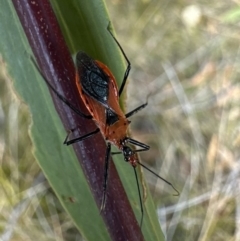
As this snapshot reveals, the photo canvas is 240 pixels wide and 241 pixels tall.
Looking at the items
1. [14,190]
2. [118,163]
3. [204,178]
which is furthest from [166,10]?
[118,163]

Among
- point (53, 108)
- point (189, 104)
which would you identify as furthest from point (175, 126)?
point (53, 108)

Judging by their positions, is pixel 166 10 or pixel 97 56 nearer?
pixel 97 56

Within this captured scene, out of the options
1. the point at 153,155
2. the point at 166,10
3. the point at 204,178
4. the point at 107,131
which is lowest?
the point at 204,178

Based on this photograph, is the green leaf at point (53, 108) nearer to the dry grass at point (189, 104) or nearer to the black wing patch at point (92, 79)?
the black wing patch at point (92, 79)

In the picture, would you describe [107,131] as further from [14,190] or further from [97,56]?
[14,190]

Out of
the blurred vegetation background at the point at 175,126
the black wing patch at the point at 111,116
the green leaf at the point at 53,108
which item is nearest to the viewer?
the green leaf at the point at 53,108

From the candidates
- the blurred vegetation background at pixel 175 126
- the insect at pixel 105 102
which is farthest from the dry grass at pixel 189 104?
the insect at pixel 105 102

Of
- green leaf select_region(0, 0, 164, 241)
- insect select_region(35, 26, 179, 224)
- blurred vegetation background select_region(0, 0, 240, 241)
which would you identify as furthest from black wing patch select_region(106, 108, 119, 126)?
blurred vegetation background select_region(0, 0, 240, 241)

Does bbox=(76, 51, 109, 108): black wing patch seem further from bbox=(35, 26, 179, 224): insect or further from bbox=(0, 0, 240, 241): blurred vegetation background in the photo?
bbox=(0, 0, 240, 241): blurred vegetation background
